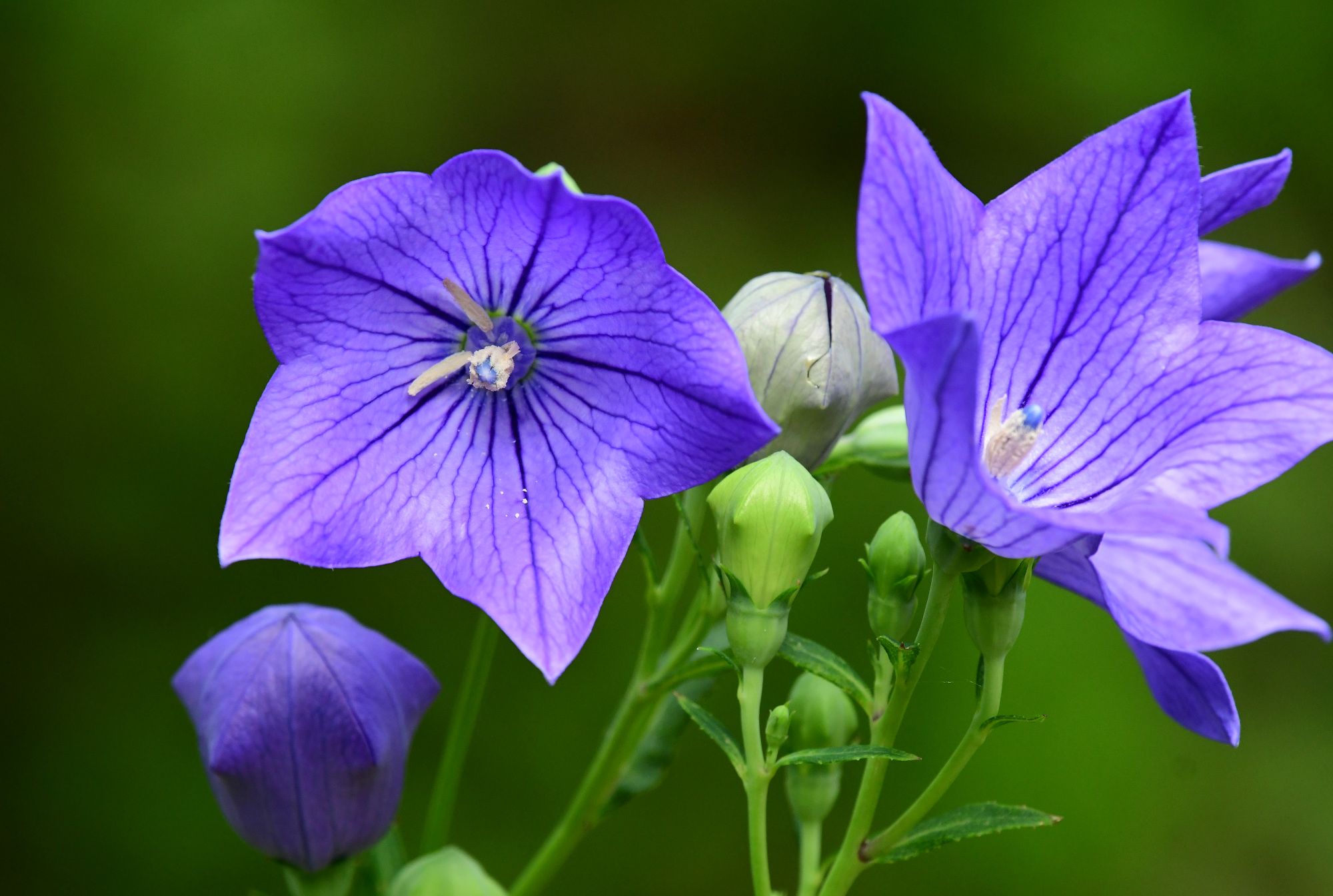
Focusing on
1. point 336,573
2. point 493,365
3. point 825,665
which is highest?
point 493,365

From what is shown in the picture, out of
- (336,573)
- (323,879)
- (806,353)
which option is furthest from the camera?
(336,573)

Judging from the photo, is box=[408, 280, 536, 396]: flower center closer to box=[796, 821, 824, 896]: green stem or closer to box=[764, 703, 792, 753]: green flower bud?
box=[764, 703, 792, 753]: green flower bud

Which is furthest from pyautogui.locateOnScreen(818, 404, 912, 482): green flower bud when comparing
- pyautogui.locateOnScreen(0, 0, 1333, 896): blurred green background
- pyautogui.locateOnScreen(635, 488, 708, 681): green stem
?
pyautogui.locateOnScreen(0, 0, 1333, 896): blurred green background

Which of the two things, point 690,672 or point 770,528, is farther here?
point 690,672

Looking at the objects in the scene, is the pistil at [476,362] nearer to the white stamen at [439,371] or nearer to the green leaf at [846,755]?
the white stamen at [439,371]

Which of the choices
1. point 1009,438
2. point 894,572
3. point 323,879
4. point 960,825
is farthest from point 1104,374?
point 323,879

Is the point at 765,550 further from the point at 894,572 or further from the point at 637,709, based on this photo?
the point at 637,709

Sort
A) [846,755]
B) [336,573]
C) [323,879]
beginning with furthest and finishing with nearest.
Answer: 1. [336,573]
2. [323,879]
3. [846,755]

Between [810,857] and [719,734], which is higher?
[719,734]
